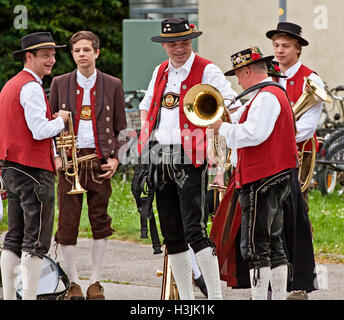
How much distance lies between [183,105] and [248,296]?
1.99 m

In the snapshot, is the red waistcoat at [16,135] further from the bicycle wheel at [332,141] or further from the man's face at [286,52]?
the bicycle wheel at [332,141]

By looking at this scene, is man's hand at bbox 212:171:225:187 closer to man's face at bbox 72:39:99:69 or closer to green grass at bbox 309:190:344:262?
man's face at bbox 72:39:99:69

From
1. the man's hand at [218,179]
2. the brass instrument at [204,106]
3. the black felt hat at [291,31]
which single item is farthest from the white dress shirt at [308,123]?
the brass instrument at [204,106]

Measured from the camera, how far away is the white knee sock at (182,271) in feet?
19.9

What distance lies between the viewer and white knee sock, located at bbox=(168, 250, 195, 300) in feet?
19.9

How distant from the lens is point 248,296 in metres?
7.00

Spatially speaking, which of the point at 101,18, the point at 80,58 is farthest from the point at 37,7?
the point at 80,58

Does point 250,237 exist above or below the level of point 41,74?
below

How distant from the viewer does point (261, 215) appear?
563cm

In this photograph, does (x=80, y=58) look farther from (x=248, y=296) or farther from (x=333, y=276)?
(x=333, y=276)

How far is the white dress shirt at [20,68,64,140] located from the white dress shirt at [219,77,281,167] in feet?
4.12

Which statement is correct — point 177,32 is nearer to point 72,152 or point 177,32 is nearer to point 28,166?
point 72,152

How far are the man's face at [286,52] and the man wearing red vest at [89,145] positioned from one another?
1.40 meters

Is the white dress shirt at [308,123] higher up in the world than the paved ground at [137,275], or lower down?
higher up
